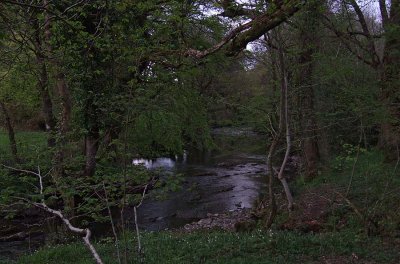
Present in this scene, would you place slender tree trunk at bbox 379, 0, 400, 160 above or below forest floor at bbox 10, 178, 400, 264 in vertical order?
above

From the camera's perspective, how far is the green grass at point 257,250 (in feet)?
23.3

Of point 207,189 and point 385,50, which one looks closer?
point 385,50

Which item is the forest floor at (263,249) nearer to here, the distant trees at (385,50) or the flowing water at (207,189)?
the flowing water at (207,189)

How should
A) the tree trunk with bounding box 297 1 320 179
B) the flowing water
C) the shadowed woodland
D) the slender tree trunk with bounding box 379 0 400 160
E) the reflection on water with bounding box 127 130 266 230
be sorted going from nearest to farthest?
the shadowed woodland → the slender tree trunk with bounding box 379 0 400 160 → the tree trunk with bounding box 297 1 320 179 → the flowing water → the reflection on water with bounding box 127 130 266 230

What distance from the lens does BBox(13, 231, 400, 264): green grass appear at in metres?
7.11

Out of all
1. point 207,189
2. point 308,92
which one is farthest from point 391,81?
point 207,189

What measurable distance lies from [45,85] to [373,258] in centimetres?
1031

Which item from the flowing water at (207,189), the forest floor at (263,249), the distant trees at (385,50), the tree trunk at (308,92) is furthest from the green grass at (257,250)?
the tree trunk at (308,92)

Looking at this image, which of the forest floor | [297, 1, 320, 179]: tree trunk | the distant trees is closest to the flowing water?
[297, 1, 320, 179]: tree trunk

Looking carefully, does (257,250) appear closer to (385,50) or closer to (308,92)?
(385,50)

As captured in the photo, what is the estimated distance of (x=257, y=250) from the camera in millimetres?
7684

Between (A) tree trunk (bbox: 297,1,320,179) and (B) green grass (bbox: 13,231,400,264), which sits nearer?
Result: (B) green grass (bbox: 13,231,400,264)

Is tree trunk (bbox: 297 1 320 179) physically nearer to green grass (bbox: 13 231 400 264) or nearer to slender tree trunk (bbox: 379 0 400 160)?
slender tree trunk (bbox: 379 0 400 160)

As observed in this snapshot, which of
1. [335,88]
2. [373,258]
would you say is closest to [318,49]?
[335,88]
